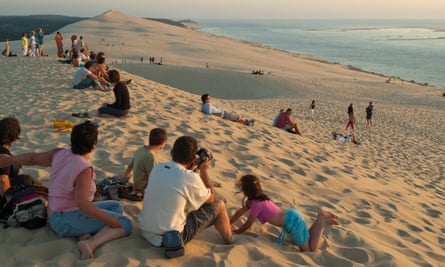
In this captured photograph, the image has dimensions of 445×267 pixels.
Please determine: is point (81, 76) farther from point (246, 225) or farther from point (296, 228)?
point (296, 228)

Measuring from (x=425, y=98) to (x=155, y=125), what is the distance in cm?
2222

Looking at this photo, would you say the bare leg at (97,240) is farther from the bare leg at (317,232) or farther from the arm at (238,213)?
the bare leg at (317,232)

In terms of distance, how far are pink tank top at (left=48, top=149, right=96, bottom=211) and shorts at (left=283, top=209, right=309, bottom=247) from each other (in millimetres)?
1926

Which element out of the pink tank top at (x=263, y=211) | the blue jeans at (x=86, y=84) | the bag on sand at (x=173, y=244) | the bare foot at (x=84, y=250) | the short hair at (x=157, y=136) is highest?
the short hair at (x=157, y=136)

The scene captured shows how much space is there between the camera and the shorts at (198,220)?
142 inches

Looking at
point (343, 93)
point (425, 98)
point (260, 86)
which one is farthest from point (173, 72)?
point (425, 98)

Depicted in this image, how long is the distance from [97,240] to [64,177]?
2.00ft

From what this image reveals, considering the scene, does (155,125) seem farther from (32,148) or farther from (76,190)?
(76,190)

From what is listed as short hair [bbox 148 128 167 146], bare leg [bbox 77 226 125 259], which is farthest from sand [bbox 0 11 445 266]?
short hair [bbox 148 128 167 146]

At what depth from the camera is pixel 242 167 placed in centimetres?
648

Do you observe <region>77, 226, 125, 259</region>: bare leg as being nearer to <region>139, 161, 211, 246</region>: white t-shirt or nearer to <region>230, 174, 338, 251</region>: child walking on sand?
<region>139, 161, 211, 246</region>: white t-shirt

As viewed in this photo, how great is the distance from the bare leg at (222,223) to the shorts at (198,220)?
2.0 inches

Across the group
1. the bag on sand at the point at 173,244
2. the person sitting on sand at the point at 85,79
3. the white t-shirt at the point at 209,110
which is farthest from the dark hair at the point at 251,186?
the person sitting on sand at the point at 85,79

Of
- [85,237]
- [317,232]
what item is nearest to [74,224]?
[85,237]
